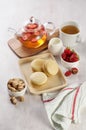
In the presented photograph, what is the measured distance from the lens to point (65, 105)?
35.3 inches

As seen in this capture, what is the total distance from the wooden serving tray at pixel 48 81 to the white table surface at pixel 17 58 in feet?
0.07

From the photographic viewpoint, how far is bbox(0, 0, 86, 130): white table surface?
2.91ft

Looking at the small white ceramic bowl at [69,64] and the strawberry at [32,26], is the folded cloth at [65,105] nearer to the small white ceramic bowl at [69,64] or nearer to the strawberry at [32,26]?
the small white ceramic bowl at [69,64]

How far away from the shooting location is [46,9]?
52.6 inches

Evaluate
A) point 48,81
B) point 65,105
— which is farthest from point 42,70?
point 65,105

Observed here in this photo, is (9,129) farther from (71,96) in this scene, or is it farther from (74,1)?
(74,1)

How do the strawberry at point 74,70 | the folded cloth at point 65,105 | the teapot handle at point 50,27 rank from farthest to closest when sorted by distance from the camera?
the teapot handle at point 50,27
the strawberry at point 74,70
the folded cloth at point 65,105

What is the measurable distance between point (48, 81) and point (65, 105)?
0.12 metres

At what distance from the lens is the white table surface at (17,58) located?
89cm

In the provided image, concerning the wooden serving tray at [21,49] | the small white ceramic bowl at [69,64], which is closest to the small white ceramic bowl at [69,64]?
the small white ceramic bowl at [69,64]

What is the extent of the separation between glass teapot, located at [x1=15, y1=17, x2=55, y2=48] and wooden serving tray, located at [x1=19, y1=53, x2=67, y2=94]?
0.19ft

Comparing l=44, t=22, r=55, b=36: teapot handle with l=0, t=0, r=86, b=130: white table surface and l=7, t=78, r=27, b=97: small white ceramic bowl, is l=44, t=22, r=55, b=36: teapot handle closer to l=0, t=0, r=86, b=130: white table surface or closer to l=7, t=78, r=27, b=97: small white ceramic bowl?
l=0, t=0, r=86, b=130: white table surface

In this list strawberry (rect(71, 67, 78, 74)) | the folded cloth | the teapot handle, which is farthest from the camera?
the teapot handle

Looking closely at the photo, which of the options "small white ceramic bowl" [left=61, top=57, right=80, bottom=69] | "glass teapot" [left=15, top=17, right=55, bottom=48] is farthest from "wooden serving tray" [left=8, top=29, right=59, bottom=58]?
"small white ceramic bowl" [left=61, top=57, right=80, bottom=69]
